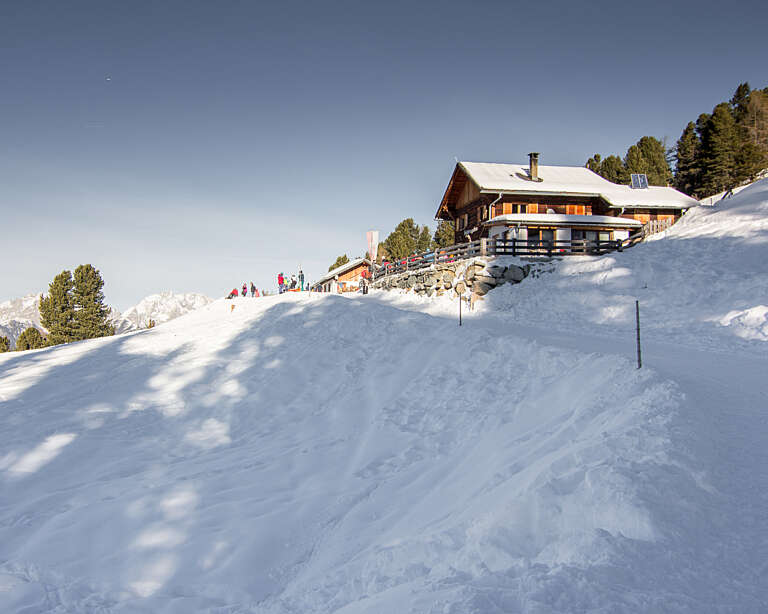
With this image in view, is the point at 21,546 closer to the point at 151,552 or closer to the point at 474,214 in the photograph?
the point at 151,552

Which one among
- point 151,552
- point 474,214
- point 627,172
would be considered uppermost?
point 627,172

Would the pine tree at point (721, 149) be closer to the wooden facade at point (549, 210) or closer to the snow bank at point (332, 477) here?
the wooden facade at point (549, 210)

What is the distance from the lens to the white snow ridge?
376cm

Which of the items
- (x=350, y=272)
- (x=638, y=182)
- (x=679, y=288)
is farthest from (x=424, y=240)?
(x=679, y=288)

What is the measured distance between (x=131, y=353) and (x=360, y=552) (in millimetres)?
15157

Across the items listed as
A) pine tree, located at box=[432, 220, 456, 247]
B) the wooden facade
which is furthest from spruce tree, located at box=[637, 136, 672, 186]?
the wooden facade

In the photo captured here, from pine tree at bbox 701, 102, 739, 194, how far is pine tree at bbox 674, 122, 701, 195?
206 inches

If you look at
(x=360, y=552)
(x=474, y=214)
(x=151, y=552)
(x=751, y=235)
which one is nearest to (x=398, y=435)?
(x=360, y=552)

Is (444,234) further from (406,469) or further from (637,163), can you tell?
(406,469)

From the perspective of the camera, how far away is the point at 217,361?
1595 cm

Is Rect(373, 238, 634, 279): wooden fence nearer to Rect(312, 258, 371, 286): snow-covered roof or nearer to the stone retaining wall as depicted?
the stone retaining wall

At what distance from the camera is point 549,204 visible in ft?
108

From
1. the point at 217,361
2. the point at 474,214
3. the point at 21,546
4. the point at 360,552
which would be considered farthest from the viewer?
the point at 474,214

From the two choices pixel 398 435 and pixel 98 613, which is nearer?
pixel 98 613
